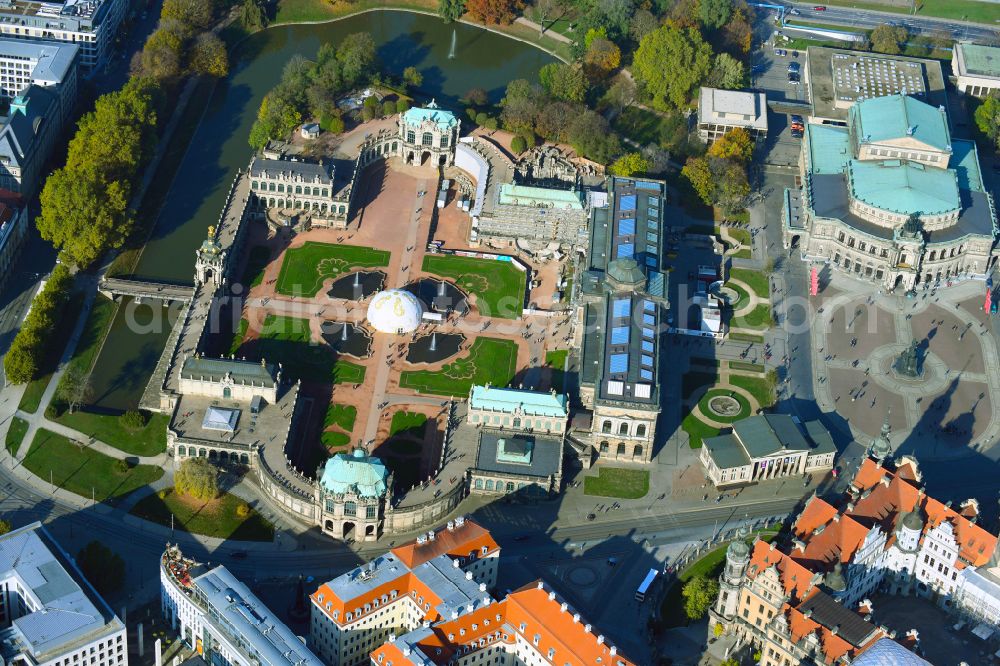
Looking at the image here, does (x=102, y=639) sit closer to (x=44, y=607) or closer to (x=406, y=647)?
(x=44, y=607)

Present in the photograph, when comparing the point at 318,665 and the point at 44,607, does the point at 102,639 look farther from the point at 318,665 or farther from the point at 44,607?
the point at 318,665

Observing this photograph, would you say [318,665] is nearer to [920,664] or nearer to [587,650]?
[587,650]

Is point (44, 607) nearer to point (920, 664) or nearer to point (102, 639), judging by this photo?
point (102, 639)

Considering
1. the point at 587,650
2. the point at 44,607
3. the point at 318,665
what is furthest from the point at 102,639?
the point at 587,650

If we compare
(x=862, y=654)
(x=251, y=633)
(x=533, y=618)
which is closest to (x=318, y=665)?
(x=251, y=633)

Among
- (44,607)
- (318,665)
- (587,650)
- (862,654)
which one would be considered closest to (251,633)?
(318,665)
